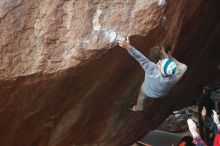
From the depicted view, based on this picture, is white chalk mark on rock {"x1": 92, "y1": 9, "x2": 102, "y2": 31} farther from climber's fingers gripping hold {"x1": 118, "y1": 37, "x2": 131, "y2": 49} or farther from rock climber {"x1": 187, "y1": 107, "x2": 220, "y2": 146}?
rock climber {"x1": 187, "y1": 107, "x2": 220, "y2": 146}

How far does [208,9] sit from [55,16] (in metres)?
4.28

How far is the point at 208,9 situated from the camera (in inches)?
328

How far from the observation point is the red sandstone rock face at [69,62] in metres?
4.88

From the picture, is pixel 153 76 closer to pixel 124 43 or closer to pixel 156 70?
pixel 156 70

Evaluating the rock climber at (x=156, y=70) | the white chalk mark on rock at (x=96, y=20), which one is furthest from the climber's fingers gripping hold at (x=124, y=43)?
the white chalk mark on rock at (x=96, y=20)

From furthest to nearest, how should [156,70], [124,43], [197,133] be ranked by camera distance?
[156,70], [124,43], [197,133]

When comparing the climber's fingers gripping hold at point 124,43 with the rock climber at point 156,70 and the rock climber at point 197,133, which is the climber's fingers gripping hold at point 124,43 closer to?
the rock climber at point 156,70

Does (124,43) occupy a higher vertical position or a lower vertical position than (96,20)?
lower

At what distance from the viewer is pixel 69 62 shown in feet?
16.4

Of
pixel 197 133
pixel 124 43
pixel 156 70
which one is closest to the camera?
pixel 197 133

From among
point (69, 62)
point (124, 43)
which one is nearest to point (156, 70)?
point (124, 43)

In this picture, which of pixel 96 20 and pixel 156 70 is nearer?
pixel 96 20

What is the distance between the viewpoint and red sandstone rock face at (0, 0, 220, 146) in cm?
488

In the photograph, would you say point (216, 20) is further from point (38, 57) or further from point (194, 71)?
point (38, 57)
